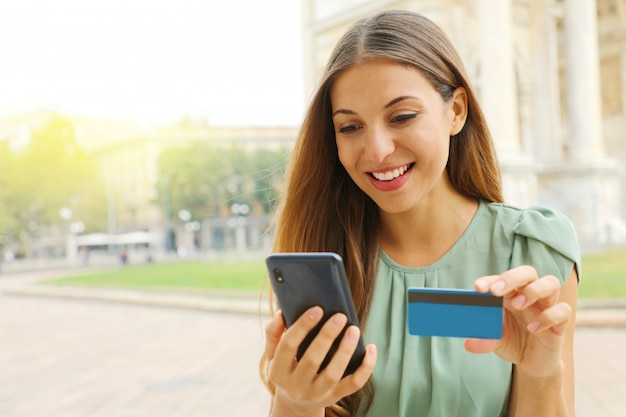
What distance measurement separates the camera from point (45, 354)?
983 centimetres

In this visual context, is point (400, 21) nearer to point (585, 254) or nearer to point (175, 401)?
point (175, 401)

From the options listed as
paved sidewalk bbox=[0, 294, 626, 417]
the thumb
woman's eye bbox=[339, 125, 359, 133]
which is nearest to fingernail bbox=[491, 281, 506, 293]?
the thumb

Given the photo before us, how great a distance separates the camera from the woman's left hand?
1.34m

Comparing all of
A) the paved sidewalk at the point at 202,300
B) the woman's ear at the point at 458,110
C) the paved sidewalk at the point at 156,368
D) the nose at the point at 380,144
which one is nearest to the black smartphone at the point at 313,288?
the nose at the point at 380,144

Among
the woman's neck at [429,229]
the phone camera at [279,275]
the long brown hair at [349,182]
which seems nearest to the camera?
the phone camera at [279,275]

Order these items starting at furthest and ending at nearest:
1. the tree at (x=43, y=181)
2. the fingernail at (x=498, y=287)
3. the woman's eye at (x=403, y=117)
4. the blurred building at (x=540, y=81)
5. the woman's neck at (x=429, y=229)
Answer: the tree at (x=43, y=181), the blurred building at (x=540, y=81), the woman's neck at (x=429, y=229), the woman's eye at (x=403, y=117), the fingernail at (x=498, y=287)

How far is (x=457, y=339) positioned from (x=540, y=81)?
1050 inches

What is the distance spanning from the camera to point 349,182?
2273 mm

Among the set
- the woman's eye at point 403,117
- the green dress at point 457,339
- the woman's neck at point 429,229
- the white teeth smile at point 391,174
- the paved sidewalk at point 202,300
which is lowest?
the paved sidewalk at point 202,300

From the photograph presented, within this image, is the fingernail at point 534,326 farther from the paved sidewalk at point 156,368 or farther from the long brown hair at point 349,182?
the paved sidewalk at point 156,368

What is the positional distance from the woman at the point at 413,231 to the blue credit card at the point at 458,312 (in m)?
0.13

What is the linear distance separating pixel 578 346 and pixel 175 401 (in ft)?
15.9

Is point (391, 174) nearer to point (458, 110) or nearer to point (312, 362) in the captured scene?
point (458, 110)

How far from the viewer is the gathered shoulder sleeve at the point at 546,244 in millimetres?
1846
